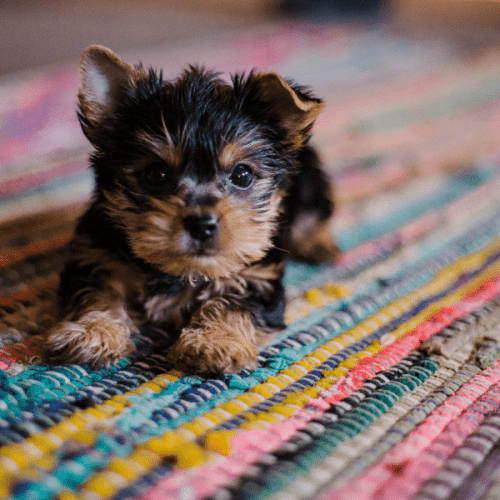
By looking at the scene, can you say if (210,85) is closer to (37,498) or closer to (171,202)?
(171,202)

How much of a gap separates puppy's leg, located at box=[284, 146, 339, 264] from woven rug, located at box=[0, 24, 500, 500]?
0.10m

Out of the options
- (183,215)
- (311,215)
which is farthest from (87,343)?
(311,215)

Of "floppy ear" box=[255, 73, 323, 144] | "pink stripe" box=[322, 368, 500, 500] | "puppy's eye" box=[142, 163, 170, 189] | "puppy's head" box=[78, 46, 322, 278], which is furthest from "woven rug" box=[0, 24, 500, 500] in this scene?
"floppy ear" box=[255, 73, 323, 144]

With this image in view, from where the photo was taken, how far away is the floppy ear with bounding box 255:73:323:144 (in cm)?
168

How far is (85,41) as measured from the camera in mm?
5855

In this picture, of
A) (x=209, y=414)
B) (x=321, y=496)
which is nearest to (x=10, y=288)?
(x=209, y=414)

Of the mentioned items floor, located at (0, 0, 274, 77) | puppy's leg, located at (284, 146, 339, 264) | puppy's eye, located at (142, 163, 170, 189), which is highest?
floor, located at (0, 0, 274, 77)

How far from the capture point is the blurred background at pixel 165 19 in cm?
560

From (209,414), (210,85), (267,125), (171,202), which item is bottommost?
(209,414)

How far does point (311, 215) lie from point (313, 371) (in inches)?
45.7

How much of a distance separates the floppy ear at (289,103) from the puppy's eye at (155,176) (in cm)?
42

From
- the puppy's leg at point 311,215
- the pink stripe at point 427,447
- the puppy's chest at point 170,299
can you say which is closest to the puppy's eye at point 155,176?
the puppy's chest at point 170,299

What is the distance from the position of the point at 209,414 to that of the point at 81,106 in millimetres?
1079

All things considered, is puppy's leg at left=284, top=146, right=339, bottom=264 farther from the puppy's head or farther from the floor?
the floor
